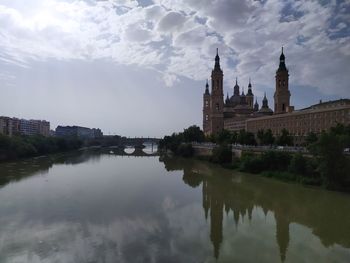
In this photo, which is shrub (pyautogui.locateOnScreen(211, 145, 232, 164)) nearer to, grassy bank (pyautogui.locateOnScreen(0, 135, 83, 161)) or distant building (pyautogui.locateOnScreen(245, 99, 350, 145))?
distant building (pyautogui.locateOnScreen(245, 99, 350, 145))

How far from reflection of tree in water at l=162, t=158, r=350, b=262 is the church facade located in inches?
1008

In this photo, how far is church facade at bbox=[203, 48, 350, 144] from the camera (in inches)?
2286

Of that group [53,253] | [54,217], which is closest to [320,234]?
[53,253]

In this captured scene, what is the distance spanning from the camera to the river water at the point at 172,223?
50.2 ft

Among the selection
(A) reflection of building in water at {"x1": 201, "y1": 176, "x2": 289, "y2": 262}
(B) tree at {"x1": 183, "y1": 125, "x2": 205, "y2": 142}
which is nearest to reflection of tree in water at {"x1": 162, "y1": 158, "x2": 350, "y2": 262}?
(A) reflection of building in water at {"x1": 201, "y1": 176, "x2": 289, "y2": 262}

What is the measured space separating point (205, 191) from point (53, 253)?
66.3 ft

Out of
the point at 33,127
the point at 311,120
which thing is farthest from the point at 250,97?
the point at 33,127

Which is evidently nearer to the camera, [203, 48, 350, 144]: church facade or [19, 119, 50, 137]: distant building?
[203, 48, 350, 144]: church facade

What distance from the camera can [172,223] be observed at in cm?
2048

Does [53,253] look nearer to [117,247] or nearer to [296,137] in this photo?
[117,247]

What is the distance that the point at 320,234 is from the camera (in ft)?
62.3

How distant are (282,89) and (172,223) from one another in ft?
220

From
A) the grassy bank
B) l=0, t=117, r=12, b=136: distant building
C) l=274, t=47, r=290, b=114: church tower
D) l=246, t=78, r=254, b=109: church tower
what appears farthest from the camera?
l=246, t=78, r=254, b=109: church tower

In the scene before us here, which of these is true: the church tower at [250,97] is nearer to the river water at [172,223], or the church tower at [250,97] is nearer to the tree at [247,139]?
the tree at [247,139]
